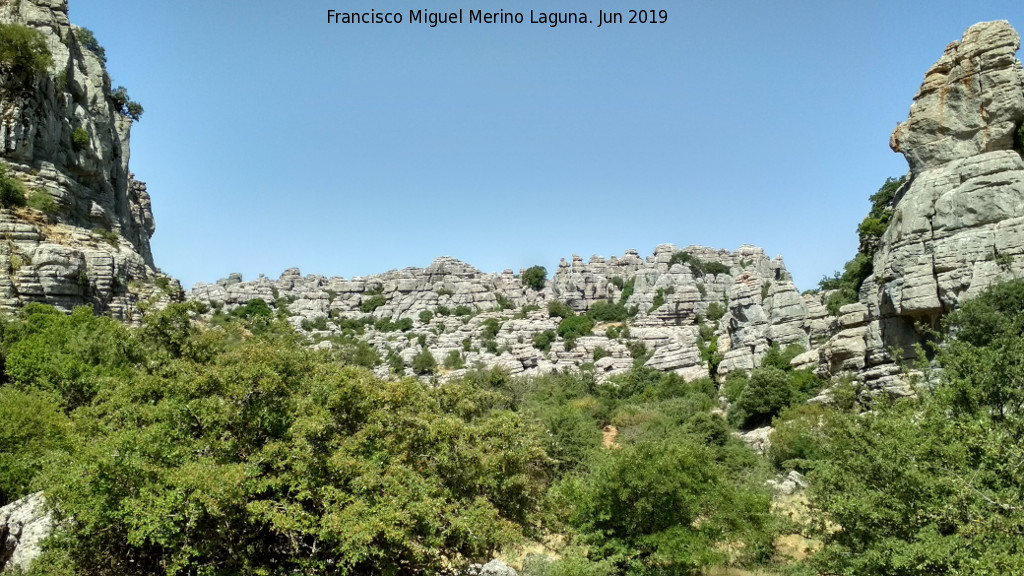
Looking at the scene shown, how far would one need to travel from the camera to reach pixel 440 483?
11000mm

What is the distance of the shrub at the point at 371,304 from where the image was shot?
9494 centimetres

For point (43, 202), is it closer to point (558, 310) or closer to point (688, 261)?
point (558, 310)

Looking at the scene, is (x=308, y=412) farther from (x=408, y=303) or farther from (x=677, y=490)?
(x=408, y=303)

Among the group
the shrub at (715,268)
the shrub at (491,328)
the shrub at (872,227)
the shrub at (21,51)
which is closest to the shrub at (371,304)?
the shrub at (491,328)

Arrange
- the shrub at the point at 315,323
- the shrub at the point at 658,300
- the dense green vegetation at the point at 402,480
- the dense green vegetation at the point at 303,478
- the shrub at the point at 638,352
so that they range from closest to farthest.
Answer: the dense green vegetation at the point at 402,480
the dense green vegetation at the point at 303,478
the shrub at the point at 638,352
the shrub at the point at 315,323
the shrub at the point at 658,300

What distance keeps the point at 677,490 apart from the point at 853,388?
45.7 ft

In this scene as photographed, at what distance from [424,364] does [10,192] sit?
124ft

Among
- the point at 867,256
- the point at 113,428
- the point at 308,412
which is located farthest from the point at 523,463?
the point at 867,256

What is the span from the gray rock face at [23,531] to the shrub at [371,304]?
83.1m

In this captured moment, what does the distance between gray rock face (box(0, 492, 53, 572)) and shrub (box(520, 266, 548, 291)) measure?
90084mm

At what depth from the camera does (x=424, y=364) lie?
60.4 metres

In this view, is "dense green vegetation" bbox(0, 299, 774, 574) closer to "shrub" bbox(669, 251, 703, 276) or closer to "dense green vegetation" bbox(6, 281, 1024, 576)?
"dense green vegetation" bbox(6, 281, 1024, 576)

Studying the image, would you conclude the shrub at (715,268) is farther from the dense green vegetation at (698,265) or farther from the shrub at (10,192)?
the shrub at (10,192)

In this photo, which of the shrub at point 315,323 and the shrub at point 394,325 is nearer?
the shrub at point 315,323
